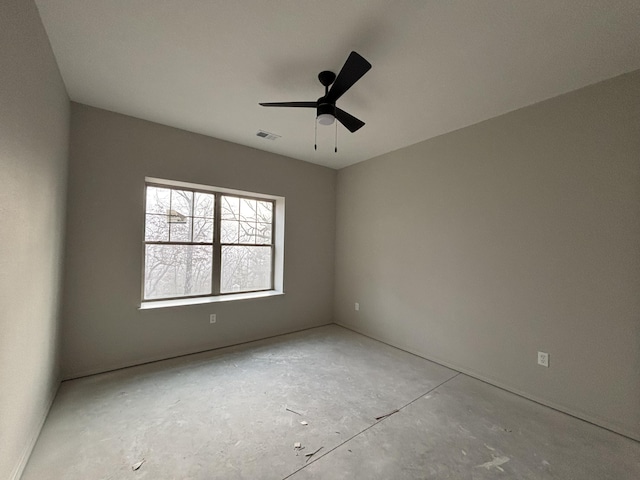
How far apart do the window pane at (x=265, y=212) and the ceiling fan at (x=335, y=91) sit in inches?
87.8

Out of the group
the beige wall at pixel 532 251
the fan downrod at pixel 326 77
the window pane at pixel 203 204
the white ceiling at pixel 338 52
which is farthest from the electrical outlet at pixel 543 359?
the window pane at pixel 203 204

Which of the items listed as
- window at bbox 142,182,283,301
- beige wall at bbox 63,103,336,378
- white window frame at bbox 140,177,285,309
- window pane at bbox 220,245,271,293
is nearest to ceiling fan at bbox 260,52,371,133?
beige wall at bbox 63,103,336,378

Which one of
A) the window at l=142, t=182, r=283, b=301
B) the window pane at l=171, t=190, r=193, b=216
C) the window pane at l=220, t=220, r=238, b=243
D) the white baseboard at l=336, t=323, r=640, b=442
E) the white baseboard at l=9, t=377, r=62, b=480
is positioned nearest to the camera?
the white baseboard at l=9, t=377, r=62, b=480

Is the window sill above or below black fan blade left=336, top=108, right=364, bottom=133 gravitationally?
below

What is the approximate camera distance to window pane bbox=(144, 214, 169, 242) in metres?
3.25

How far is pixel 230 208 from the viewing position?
393 cm

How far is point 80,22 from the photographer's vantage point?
1.75m

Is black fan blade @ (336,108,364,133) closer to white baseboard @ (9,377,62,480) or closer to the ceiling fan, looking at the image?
the ceiling fan

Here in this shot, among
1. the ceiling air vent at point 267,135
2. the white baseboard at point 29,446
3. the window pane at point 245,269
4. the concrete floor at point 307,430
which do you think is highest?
the ceiling air vent at point 267,135

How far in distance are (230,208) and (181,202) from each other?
65 centimetres

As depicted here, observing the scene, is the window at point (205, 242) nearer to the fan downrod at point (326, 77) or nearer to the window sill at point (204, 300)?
the window sill at point (204, 300)

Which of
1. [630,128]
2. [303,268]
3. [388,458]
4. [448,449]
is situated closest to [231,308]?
[303,268]

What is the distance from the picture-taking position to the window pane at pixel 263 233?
4207 mm

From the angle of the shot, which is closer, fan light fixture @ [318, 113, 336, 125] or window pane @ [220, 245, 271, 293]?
fan light fixture @ [318, 113, 336, 125]
